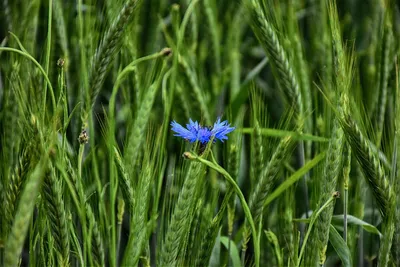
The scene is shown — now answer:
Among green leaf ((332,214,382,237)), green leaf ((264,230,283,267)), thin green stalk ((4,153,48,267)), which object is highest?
thin green stalk ((4,153,48,267))

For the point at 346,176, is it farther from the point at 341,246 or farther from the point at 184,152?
the point at 184,152

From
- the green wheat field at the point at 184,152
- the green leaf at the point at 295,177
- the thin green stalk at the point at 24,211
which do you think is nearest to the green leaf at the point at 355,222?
the green wheat field at the point at 184,152

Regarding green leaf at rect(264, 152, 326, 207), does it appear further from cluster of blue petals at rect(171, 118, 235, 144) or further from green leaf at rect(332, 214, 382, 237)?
cluster of blue petals at rect(171, 118, 235, 144)

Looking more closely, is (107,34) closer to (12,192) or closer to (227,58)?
(12,192)

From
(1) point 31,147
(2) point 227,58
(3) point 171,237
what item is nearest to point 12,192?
(1) point 31,147

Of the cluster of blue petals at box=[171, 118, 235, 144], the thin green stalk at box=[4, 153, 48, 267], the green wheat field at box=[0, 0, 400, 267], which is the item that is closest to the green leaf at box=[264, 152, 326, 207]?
the green wheat field at box=[0, 0, 400, 267]

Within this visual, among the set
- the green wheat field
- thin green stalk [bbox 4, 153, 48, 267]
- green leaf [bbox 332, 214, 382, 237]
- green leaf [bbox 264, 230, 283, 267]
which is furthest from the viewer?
green leaf [bbox 332, 214, 382, 237]

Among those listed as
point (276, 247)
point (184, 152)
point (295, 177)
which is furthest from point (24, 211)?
point (295, 177)
